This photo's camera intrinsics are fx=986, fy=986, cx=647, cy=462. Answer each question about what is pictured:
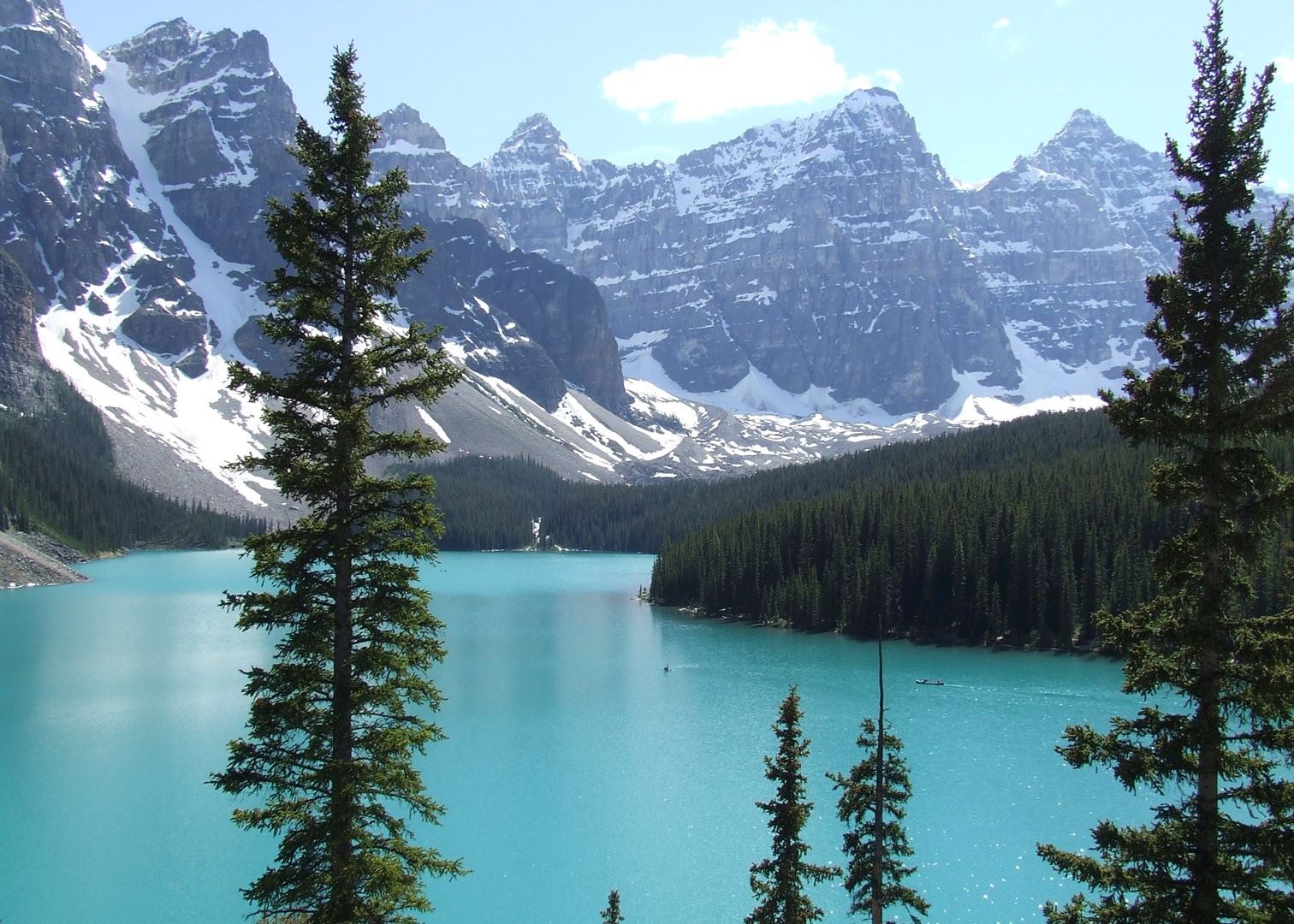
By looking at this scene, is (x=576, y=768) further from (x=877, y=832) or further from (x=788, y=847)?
(x=877, y=832)

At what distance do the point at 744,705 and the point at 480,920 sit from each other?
31.9 meters

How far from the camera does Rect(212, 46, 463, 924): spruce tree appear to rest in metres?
13.4

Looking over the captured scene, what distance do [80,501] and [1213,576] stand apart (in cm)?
18069

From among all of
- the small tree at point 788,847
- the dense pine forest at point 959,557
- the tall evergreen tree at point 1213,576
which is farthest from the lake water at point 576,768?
the tall evergreen tree at point 1213,576

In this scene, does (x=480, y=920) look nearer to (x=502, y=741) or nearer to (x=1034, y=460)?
(x=502, y=741)

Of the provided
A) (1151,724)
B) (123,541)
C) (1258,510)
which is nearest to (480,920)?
(1151,724)

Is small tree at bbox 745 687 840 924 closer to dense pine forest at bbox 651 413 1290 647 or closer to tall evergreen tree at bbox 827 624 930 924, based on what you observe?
tall evergreen tree at bbox 827 624 930 924

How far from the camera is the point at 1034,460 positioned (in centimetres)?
11719

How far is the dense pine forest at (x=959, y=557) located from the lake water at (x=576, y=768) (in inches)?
256

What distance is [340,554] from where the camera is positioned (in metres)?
13.6

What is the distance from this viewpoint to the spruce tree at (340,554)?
44.1ft

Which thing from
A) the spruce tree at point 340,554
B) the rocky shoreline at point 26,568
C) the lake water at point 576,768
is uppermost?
the spruce tree at point 340,554

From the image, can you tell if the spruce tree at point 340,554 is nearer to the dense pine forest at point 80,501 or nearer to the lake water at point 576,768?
the lake water at point 576,768

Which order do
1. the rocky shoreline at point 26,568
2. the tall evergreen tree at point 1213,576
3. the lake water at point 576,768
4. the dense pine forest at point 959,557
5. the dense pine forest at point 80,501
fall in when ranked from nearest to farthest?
the tall evergreen tree at point 1213,576 → the lake water at point 576,768 → the dense pine forest at point 959,557 → the rocky shoreline at point 26,568 → the dense pine forest at point 80,501
